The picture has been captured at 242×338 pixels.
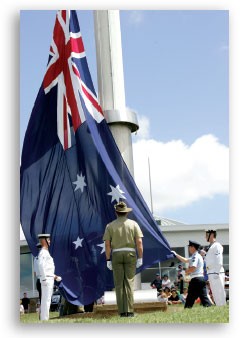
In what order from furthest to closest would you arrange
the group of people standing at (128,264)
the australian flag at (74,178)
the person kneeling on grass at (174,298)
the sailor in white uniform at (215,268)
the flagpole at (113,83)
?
the flagpole at (113,83)
the australian flag at (74,178)
the person kneeling on grass at (174,298)
the sailor in white uniform at (215,268)
the group of people standing at (128,264)

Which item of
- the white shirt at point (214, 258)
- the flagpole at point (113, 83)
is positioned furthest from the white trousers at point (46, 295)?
the white shirt at point (214, 258)

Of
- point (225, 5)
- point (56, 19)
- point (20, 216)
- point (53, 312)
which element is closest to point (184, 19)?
point (225, 5)

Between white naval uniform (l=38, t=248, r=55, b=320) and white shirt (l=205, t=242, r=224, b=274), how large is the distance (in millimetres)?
1372

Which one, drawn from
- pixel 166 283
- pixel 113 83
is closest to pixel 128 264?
pixel 166 283

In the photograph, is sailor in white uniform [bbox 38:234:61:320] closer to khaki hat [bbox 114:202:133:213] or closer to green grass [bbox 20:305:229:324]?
green grass [bbox 20:305:229:324]

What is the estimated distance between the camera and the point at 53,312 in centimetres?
674

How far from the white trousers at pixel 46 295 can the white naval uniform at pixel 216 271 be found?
1395 mm

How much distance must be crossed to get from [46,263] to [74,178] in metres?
0.79

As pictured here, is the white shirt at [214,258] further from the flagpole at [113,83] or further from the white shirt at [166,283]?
the flagpole at [113,83]

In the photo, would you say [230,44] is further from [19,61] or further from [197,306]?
[197,306]

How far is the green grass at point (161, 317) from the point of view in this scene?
6.32 meters

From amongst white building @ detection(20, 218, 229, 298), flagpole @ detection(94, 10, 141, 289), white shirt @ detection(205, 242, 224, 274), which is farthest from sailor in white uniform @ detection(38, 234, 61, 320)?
white shirt @ detection(205, 242, 224, 274)

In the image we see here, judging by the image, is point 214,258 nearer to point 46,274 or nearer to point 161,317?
point 161,317

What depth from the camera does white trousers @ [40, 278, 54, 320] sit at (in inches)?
265
